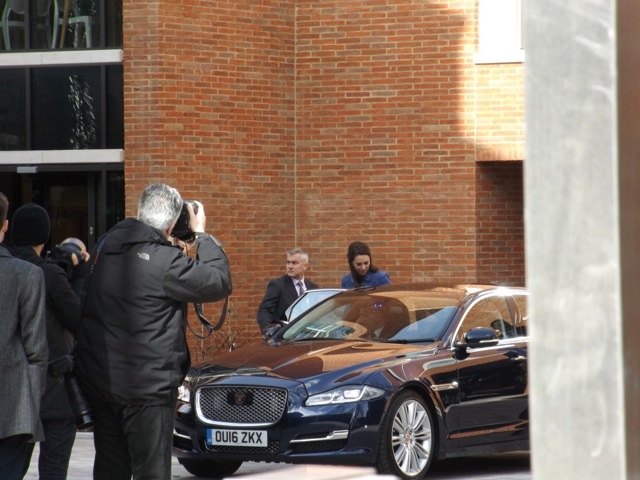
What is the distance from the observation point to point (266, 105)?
1719 cm

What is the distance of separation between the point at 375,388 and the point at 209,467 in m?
1.66

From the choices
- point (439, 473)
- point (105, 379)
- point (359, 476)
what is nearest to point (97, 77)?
point (439, 473)

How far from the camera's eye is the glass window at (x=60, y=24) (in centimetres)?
1700

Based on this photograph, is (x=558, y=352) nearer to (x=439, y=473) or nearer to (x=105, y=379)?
(x=105, y=379)

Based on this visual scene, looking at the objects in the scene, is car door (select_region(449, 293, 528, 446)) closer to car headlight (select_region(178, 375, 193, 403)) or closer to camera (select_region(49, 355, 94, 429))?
car headlight (select_region(178, 375, 193, 403))

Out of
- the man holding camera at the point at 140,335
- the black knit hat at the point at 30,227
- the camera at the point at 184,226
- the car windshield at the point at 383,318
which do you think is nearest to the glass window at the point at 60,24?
the car windshield at the point at 383,318

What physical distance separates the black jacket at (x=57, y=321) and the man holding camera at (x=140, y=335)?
1112mm

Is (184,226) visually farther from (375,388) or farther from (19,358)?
(375,388)

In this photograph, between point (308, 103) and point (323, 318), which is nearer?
point (323, 318)

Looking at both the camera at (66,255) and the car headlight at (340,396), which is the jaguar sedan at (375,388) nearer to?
the car headlight at (340,396)

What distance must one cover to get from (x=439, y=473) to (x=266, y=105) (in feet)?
26.1

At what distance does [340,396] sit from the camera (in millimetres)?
9305

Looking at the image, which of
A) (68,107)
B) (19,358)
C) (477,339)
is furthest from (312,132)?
(19,358)

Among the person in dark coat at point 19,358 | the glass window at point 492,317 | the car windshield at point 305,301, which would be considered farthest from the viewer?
the car windshield at point 305,301
